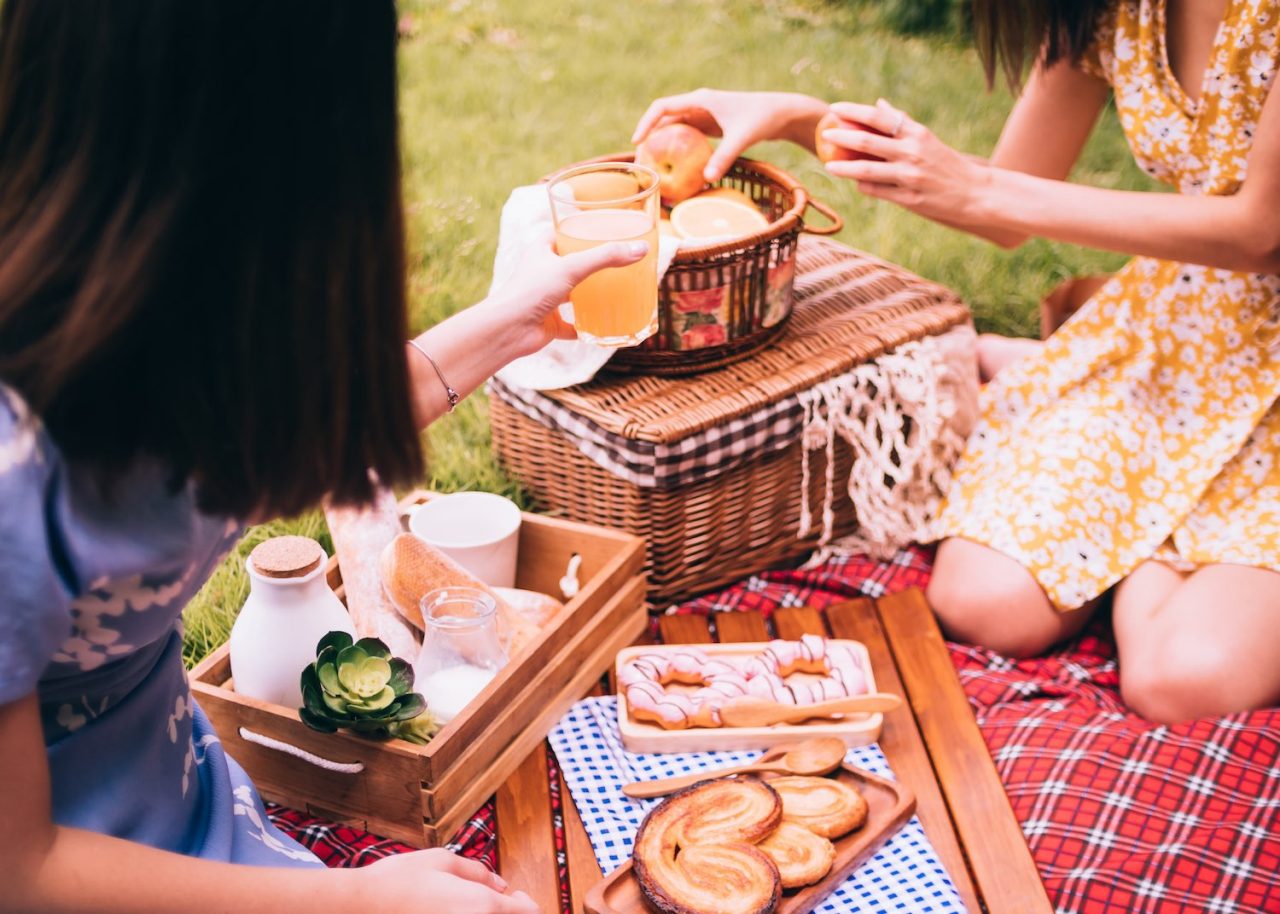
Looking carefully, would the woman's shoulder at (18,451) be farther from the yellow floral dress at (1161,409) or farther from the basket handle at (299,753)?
the yellow floral dress at (1161,409)

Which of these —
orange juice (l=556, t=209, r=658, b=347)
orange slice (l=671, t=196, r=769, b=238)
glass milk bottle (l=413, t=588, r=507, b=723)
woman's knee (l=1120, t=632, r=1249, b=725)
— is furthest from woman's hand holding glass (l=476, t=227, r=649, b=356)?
woman's knee (l=1120, t=632, r=1249, b=725)

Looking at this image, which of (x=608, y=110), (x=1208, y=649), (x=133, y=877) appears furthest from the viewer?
(x=608, y=110)

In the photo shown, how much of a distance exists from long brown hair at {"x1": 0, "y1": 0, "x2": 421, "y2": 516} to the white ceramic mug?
3.09ft

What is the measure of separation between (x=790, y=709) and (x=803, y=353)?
67 centimetres

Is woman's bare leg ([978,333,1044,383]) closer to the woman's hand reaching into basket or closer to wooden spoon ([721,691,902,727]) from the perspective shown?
the woman's hand reaching into basket

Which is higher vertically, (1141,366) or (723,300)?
(723,300)

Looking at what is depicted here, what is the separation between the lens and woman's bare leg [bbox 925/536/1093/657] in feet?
6.55

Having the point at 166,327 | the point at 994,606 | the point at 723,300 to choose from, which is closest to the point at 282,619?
the point at 166,327

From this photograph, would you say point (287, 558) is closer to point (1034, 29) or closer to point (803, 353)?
point (803, 353)

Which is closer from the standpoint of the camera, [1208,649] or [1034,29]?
[1208,649]

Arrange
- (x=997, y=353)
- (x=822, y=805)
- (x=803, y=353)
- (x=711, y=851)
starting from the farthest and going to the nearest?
(x=997, y=353) → (x=803, y=353) → (x=822, y=805) → (x=711, y=851)

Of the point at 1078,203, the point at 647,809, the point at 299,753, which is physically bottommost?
the point at 647,809

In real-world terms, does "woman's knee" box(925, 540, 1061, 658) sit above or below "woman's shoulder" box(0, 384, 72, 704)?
below

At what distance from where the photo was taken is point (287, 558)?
5.02 feet
